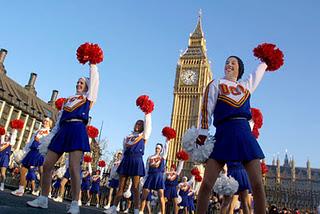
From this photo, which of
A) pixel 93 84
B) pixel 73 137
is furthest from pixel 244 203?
pixel 93 84

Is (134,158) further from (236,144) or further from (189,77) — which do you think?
(189,77)

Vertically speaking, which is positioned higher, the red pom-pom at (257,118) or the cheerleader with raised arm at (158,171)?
the red pom-pom at (257,118)

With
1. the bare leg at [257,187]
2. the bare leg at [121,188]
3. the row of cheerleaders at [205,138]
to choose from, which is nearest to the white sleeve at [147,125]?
the row of cheerleaders at [205,138]

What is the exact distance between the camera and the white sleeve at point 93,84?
496cm

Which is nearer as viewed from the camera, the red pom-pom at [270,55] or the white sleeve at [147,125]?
the red pom-pom at [270,55]

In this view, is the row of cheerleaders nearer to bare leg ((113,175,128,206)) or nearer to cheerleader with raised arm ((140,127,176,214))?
bare leg ((113,175,128,206))

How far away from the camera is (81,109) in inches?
192

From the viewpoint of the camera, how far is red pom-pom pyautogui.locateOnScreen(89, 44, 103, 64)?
16.6 feet

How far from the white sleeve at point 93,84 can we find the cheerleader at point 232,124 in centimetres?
188

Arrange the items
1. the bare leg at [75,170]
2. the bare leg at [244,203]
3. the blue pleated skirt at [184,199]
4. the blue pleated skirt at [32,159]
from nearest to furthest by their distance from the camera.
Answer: the bare leg at [75,170]
the bare leg at [244,203]
the blue pleated skirt at [32,159]
the blue pleated skirt at [184,199]

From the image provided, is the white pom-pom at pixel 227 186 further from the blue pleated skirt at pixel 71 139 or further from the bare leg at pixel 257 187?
the blue pleated skirt at pixel 71 139

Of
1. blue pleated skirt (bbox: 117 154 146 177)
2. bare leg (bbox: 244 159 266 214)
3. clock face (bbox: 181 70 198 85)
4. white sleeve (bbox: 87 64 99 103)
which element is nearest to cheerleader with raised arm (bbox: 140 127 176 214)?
blue pleated skirt (bbox: 117 154 146 177)

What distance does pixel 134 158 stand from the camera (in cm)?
667

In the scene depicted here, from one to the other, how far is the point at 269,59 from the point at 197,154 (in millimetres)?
1672
